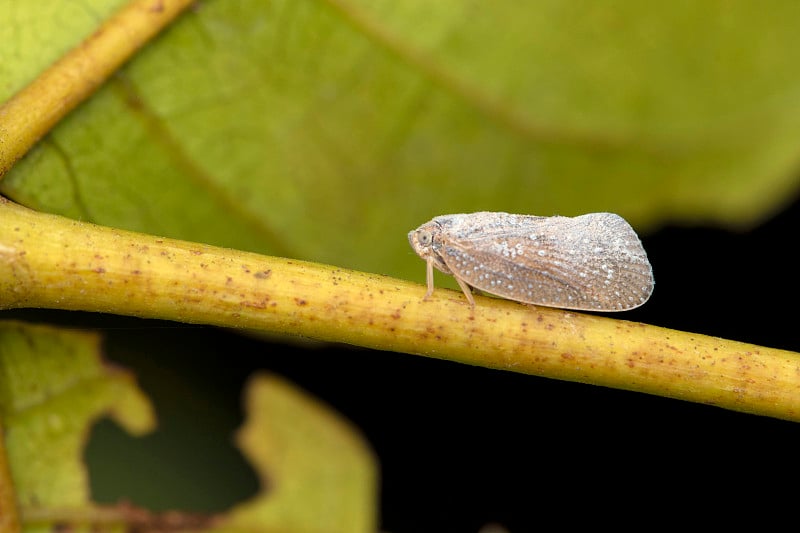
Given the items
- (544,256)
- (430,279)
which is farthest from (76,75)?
(544,256)

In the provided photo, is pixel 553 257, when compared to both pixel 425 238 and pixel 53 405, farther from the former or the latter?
pixel 53 405

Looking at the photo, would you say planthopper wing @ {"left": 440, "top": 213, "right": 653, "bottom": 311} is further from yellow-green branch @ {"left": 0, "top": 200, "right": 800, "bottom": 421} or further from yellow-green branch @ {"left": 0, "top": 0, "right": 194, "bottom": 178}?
yellow-green branch @ {"left": 0, "top": 0, "right": 194, "bottom": 178}

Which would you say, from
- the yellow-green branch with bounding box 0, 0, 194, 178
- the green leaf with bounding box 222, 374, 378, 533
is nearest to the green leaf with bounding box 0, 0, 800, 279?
the yellow-green branch with bounding box 0, 0, 194, 178

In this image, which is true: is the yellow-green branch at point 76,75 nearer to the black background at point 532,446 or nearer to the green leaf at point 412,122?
the green leaf at point 412,122

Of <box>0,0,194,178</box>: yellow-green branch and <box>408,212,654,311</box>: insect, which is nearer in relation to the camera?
<box>0,0,194,178</box>: yellow-green branch

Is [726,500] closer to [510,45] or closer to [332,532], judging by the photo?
[332,532]

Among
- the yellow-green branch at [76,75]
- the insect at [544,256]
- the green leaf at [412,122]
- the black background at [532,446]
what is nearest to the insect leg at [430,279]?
the insect at [544,256]
